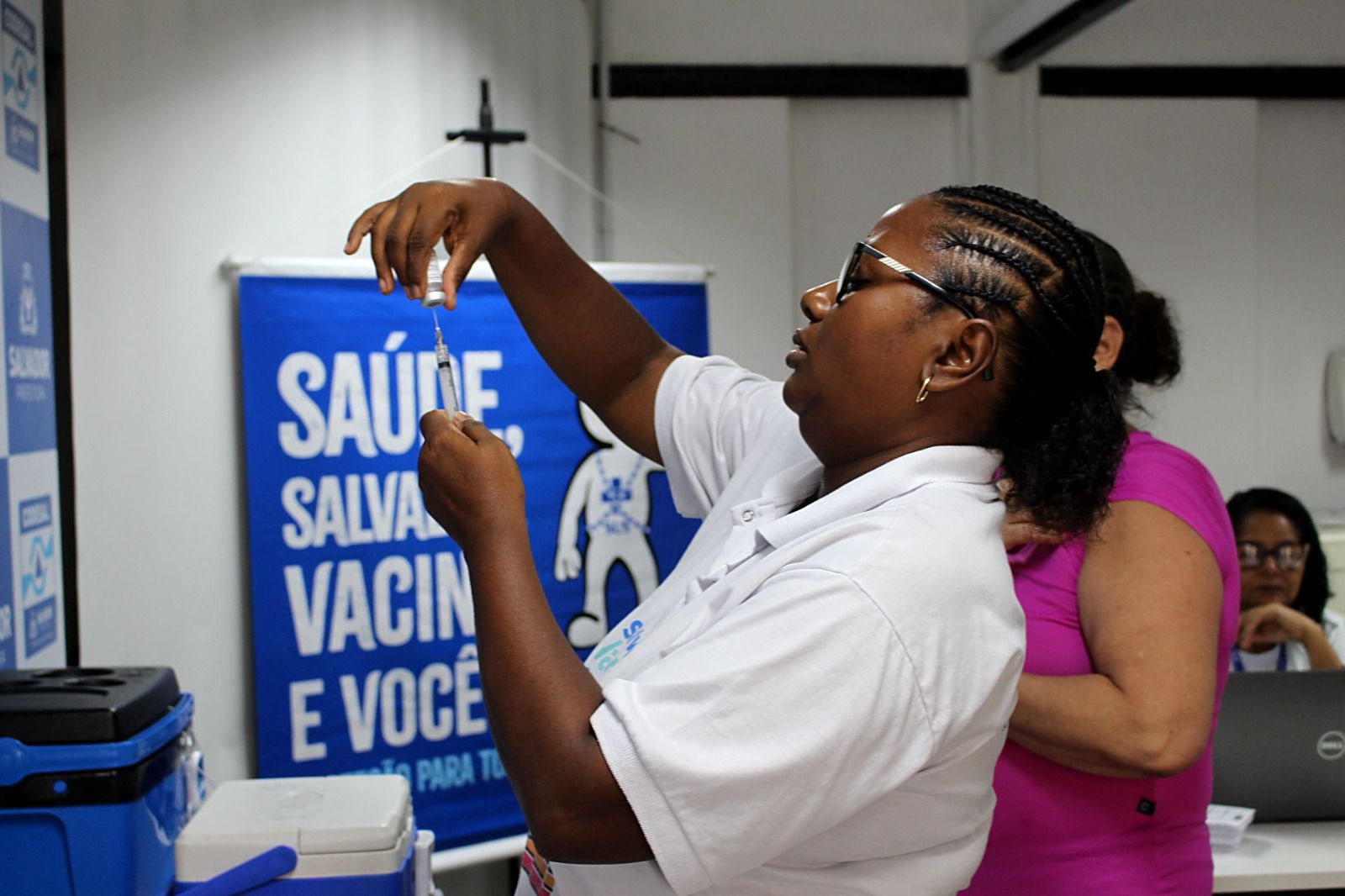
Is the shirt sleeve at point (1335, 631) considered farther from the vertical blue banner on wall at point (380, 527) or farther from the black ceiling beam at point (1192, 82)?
the black ceiling beam at point (1192, 82)

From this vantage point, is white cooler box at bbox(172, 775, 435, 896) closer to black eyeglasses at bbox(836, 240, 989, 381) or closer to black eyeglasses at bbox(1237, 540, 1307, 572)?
black eyeglasses at bbox(836, 240, 989, 381)

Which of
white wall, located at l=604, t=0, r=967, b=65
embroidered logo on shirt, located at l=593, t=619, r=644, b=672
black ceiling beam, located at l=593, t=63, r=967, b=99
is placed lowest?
embroidered logo on shirt, located at l=593, t=619, r=644, b=672

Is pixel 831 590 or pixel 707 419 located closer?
pixel 831 590

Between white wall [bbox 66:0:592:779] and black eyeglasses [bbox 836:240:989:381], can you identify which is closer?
black eyeglasses [bbox 836:240:989:381]

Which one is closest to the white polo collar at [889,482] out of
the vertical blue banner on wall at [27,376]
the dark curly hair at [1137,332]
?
the dark curly hair at [1137,332]

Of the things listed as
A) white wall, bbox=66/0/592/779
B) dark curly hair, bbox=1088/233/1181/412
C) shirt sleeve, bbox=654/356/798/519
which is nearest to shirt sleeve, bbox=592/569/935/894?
shirt sleeve, bbox=654/356/798/519

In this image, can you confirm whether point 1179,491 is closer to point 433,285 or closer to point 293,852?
point 433,285

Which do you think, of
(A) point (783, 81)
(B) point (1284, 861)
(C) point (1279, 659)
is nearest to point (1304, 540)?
(C) point (1279, 659)

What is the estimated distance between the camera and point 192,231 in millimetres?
2299

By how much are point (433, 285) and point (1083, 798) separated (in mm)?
870

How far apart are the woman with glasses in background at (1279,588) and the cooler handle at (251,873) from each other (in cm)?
236

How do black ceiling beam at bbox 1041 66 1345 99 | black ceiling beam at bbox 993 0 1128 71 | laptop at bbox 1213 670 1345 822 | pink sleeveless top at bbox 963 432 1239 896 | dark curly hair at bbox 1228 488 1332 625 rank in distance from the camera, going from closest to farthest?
1. pink sleeveless top at bbox 963 432 1239 896
2. laptop at bbox 1213 670 1345 822
3. dark curly hair at bbox 1228 488 1332 625
4. black ceiling beam at bbox 993 0 1128 71
5. black ceiling beam at bbox 1041 66 1345 99

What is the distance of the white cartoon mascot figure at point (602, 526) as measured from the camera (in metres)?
2.73

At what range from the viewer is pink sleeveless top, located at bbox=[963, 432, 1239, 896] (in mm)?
1305
